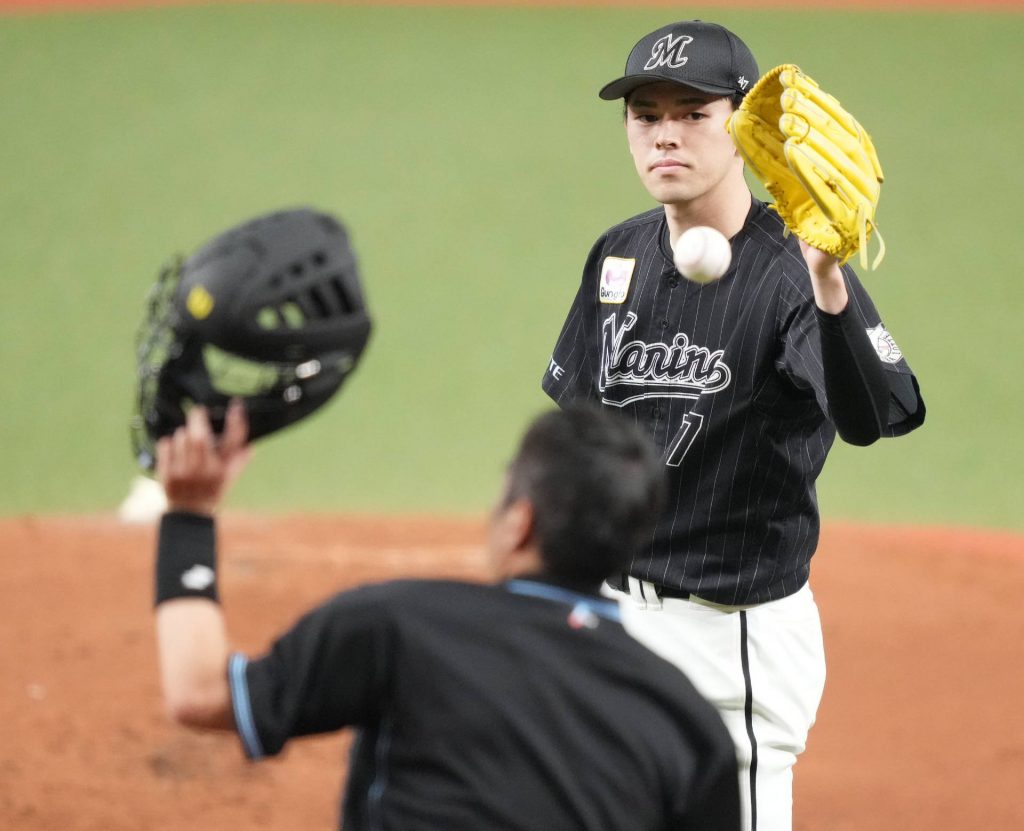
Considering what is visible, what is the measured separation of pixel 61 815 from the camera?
5117 millimetres

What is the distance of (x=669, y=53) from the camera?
3.65 metres

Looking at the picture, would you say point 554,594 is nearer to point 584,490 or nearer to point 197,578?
point 584,490

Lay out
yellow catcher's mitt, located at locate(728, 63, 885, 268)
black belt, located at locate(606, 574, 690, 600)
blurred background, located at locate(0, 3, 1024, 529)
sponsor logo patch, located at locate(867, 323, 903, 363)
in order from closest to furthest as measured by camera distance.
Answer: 1. yellow catcher's mitt, located at locate(728, 63, 885, 268)
2. sponsor logo patch, located at locate(867, 323, 903, 363)
3. black belt, located at locate(606, 574, 690, 600)
4. blurred background, located at locate(0, 3, 1024, 529)

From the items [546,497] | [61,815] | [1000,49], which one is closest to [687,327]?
[546,497]

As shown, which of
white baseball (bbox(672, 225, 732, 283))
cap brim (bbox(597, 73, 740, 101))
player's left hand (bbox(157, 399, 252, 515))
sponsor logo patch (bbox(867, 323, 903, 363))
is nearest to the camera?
player's left hand (bbox(157, 399, 252, 515))

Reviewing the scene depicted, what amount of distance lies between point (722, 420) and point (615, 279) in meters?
0.53

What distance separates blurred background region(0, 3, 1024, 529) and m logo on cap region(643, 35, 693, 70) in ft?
18.2

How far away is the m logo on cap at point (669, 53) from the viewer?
363cm

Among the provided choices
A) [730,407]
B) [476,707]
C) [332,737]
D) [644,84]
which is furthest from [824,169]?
[332,737]

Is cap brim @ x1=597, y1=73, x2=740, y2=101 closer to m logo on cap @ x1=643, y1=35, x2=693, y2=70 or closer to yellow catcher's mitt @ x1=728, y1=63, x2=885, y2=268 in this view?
m logo on cap @ x1=643, y1=35, x2=693, y2=70

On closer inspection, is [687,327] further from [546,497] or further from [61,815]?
[61,815]

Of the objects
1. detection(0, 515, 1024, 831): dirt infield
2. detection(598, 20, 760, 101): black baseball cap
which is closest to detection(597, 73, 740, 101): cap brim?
detection(598, 20, 760, 101): black baseball cap

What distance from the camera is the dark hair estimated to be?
2.21 metres

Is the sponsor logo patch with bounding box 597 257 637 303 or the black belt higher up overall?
the sponsor logo patch with bounding box 597 257 637 303
